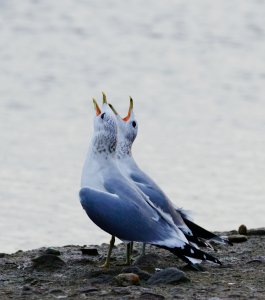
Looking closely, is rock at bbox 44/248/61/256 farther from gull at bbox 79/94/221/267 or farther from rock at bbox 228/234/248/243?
rock at bbox 228/234/248/243

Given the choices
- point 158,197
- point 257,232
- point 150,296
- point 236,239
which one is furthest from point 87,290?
point 257,232

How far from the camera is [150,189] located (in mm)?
8602

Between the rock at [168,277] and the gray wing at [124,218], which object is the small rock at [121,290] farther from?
the gray wing at [124,218]

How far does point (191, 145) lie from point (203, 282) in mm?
5229

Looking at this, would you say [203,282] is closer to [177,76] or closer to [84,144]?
[84,144]

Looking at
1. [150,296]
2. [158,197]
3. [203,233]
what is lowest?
[150,296]

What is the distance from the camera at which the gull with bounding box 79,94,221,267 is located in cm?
809

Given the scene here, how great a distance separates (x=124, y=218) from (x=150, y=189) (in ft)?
1.73

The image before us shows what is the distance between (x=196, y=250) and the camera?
26.5ft

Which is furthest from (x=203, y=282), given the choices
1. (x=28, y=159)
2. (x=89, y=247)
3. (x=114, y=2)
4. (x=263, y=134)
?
(x=114, y=2)

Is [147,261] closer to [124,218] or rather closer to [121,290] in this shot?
[124,218]

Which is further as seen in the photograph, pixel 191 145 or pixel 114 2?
pixel 114 2

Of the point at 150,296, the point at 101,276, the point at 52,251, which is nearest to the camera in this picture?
the point at 150,296

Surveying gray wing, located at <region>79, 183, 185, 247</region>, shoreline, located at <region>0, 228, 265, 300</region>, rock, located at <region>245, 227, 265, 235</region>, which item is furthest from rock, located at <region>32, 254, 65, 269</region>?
rock, located at <region>245, 227, 265, 235</region>
